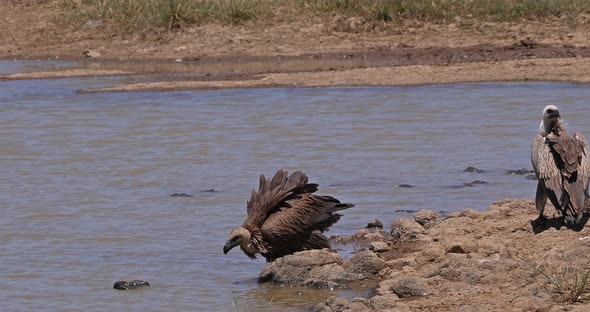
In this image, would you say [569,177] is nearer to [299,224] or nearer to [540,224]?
[540,224]

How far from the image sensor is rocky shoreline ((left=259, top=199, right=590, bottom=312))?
6.63 meters

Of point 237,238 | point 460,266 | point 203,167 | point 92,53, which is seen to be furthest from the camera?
point 92,53

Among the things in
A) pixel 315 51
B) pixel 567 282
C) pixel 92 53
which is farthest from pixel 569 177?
pixel 92 53

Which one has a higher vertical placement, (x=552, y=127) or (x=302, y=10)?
(x=552, y=127)

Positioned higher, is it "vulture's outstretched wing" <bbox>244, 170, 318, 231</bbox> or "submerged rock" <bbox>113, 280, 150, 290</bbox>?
"vulture's outstretched wing" <bbox>244, 170, 318, 231</bbox>

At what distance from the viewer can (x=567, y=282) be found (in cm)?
642

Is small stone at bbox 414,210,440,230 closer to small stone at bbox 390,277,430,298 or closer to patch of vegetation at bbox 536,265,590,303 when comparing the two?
small stone at bbox 390,277,430,298

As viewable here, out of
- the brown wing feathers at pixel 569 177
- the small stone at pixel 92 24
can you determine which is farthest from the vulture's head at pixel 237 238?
the small stone at pixel 92 24

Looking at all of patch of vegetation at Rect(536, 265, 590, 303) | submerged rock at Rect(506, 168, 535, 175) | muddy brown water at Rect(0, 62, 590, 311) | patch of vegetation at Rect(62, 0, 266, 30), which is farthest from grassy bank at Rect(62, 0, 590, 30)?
patch of vegetation at Rect(536, 265, 590, 303)

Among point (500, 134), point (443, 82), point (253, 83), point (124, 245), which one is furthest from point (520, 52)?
point (124, 245)

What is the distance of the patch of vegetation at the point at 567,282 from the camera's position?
6332mm

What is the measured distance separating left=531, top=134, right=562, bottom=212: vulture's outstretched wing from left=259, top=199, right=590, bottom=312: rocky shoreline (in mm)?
222

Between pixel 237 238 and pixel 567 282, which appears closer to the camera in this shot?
pixel 567 282

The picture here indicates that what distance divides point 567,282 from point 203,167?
7.03 m
